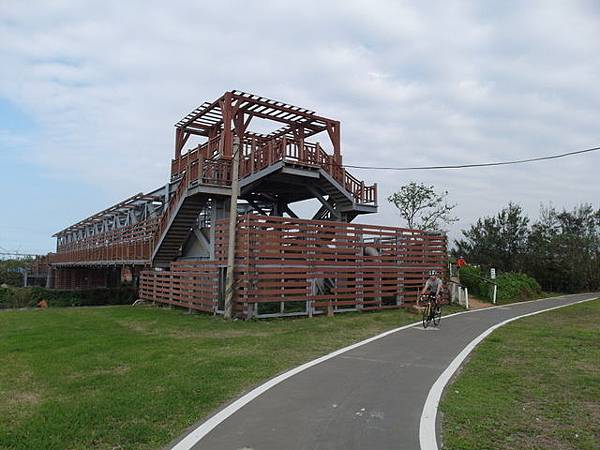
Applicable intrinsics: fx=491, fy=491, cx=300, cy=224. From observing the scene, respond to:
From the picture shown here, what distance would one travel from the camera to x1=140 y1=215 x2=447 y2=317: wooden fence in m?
14.4

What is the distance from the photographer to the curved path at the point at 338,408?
4.61m

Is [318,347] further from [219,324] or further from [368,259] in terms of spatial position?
[368,259]

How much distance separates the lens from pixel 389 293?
1795 centimetres

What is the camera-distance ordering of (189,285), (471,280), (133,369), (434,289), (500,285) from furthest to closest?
(471,280), (500,285), (189,285), (434,289), (133,369)

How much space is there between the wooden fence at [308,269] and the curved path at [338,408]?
215 inches

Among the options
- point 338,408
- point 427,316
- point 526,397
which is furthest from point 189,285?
point 526,397

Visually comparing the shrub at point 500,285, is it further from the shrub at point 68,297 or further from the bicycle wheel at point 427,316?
the shrub at point 68,297

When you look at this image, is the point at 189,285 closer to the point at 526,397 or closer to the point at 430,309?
the point at 430,309

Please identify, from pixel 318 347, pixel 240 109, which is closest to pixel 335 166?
pixel 240 109

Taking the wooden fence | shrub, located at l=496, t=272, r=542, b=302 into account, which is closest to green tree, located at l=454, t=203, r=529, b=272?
shrub, located at l=496, t=272, r=542, b=302

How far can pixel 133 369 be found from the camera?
298 inches

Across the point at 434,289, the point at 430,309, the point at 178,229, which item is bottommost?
the point at 430,309

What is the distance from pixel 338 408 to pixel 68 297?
105ft

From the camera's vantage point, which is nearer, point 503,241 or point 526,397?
point 526,397
